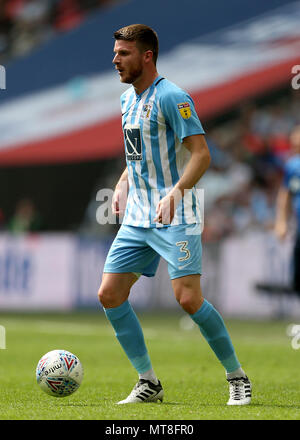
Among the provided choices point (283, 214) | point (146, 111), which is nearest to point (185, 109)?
point (146, 111)

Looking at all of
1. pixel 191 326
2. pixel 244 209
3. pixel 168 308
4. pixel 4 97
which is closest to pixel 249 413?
pixel 191 326

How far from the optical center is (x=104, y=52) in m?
20.1

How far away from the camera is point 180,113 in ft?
17.6

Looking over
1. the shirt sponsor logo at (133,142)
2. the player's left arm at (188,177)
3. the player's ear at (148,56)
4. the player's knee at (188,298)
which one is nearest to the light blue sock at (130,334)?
the player's knee at (188,298)

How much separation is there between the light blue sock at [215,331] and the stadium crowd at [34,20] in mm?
15269

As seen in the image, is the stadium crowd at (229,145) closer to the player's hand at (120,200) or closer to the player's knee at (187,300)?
the player's hand at (120,200)

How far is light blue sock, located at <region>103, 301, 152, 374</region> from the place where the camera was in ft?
18.6

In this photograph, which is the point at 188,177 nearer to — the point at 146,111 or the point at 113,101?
the point at 146,111

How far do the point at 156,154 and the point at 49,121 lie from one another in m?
14.4

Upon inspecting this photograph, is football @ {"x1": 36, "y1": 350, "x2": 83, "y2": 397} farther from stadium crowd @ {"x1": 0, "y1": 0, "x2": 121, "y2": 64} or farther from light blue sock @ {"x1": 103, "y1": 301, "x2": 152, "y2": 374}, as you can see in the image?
stadium crowd @ {"x1": 0, "y1": 0, "x2": 121, "y2": 64}

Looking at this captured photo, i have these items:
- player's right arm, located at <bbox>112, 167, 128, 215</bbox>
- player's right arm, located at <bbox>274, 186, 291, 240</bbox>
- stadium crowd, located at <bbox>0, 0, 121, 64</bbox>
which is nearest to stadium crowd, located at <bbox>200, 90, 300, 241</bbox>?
stadium crowd, located at <bbox>0, 0, 121, 64</bbox>

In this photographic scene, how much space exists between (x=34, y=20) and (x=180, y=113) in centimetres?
1551
